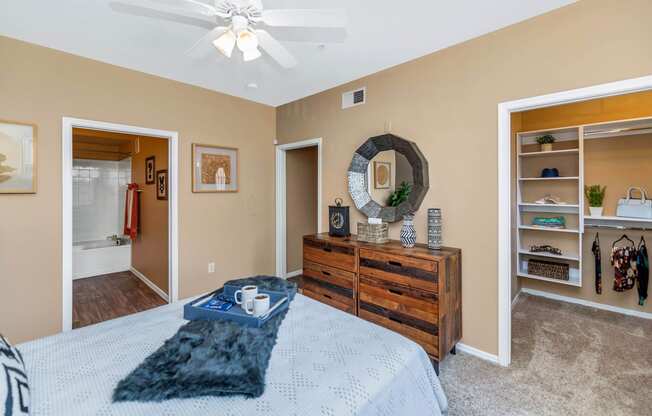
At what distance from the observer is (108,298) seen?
369 centimetres

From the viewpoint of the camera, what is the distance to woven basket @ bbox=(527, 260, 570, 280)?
3.39m

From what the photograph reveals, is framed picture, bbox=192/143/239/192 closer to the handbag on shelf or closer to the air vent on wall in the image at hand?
the air vent on wall

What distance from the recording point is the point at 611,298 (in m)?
3.25

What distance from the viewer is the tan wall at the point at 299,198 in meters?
4.55

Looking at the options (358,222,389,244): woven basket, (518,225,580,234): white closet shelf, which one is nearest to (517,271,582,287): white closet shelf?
(518,225,580,234): white closet shelf

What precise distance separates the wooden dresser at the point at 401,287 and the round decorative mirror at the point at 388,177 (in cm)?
38

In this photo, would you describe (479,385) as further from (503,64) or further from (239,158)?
(239,158)

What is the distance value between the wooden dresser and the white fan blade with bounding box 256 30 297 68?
1.59 meters

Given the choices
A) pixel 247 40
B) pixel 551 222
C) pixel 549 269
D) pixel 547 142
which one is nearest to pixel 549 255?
pixel 549 269

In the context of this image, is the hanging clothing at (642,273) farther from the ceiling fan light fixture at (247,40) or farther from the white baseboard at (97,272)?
the white baseboard at (97,272)

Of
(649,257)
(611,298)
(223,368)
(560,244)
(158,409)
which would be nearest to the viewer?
(158,409)

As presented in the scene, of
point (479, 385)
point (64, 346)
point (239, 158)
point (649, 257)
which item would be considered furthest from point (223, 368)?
point (649, 257)

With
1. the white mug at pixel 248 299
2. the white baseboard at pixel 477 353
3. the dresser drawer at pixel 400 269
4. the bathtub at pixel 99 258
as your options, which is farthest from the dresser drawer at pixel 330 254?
the bathtub at pixel 99 258

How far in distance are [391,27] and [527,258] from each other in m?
3.29
